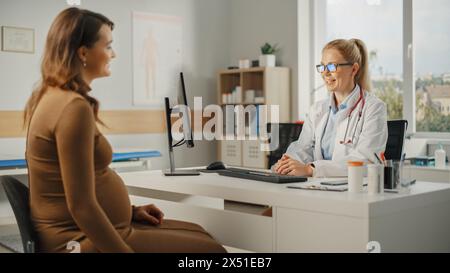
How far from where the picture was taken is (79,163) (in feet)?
5.63

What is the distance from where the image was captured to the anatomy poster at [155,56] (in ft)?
20.6

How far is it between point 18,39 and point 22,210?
3966mm

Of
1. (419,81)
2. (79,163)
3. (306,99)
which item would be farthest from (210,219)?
(306,99)

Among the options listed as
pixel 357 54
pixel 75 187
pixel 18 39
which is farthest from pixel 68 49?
pixel 18 39

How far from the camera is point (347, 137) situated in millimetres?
3043

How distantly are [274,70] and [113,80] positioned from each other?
1.67 m

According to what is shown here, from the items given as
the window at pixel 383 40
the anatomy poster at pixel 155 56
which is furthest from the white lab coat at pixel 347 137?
the anatomy poster at pixel 155 56

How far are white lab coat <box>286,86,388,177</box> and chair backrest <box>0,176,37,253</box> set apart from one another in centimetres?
138

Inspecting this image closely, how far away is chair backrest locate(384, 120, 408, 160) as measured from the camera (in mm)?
3249

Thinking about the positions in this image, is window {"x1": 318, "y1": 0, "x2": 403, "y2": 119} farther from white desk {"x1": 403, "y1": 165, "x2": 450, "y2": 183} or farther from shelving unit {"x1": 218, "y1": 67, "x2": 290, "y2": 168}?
white desk {"x1": 403, "y1": 165, "x2": 450, "y2": 183}

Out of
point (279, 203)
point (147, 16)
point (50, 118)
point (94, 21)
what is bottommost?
point (279, 203)

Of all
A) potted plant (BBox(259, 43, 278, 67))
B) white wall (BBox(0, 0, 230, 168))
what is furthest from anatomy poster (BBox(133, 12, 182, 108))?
potted plant (BBox(259, 43, 278, 67))

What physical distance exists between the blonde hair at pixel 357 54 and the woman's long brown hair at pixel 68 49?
63.5 inches
